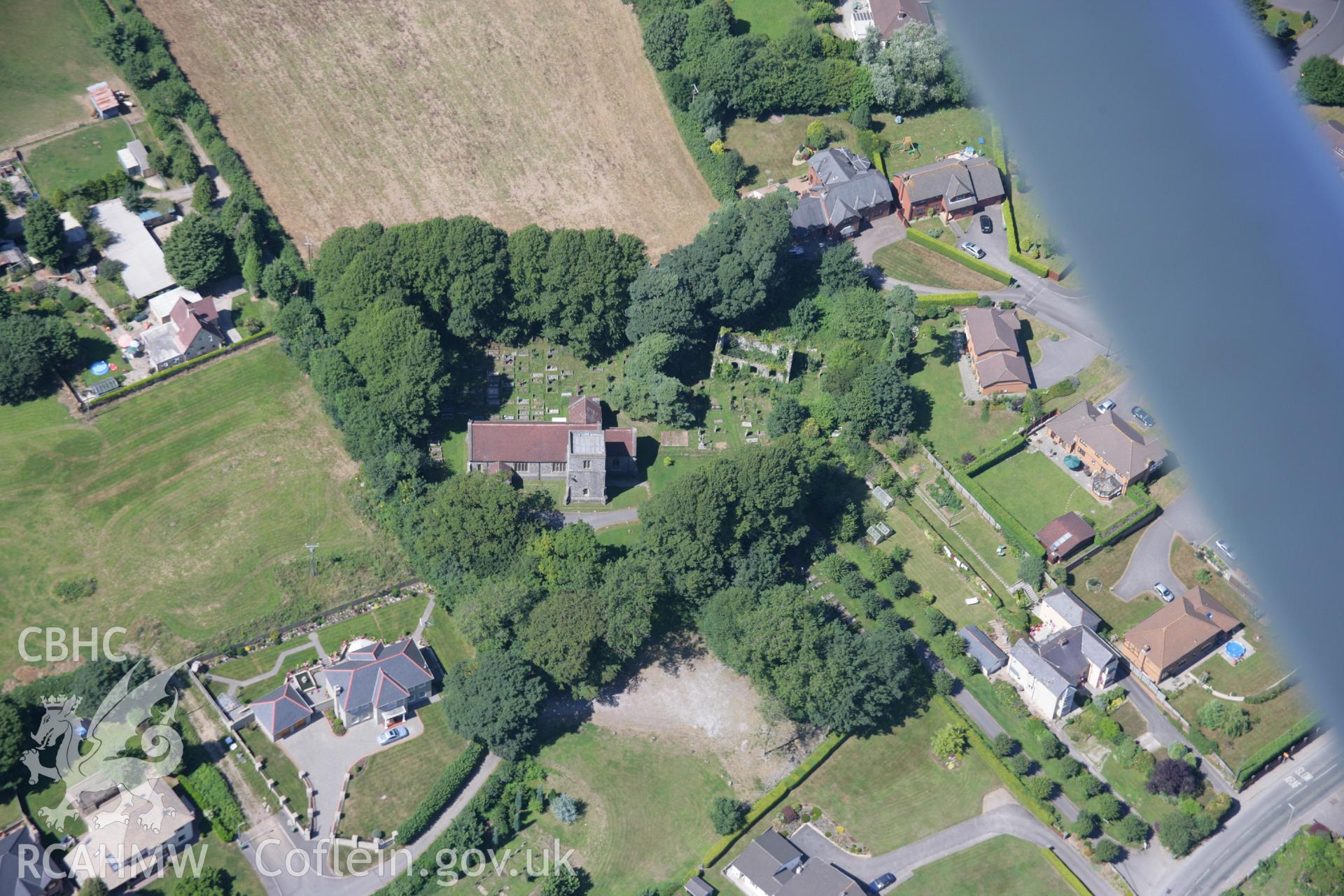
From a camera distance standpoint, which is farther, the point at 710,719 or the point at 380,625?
the point at 380,625

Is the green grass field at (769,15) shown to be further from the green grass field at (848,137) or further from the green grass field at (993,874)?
the green grass field at (993,874)

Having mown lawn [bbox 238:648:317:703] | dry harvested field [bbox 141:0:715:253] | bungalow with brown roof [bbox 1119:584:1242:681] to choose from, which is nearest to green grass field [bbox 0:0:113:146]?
dry harvested field [bbox 141:0:715:253]

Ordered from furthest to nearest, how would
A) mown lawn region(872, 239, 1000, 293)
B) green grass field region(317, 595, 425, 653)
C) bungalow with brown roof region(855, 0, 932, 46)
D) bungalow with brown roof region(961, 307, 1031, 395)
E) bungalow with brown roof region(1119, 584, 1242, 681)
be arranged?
bungalow with brown roof region(855, 0, 932, 46) → mown lawn region(872, 239, 1000, 293) → bungalow with brown roof region(961, 307, 1031, 395) → green grass field region(317, 595, 425, 653) → bungalow with brown roof region(1119, 584, 1242, 681)

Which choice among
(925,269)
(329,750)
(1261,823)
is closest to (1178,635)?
(1261,823)

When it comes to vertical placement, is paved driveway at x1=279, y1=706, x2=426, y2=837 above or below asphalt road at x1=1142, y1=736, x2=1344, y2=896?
above

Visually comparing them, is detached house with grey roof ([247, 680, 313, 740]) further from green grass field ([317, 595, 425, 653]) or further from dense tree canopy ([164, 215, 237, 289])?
dense tree canopy ([164, 215, 237, 289])

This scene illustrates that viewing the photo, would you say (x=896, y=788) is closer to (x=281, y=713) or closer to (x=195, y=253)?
(x=281, y=713)

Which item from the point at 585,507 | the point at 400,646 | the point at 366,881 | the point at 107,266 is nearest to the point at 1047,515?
the point at 585,507

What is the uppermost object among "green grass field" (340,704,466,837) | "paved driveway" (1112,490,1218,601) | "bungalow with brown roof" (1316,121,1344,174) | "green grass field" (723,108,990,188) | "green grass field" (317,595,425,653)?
"bungalow with brown roof" (1316,121,1344,174)
